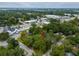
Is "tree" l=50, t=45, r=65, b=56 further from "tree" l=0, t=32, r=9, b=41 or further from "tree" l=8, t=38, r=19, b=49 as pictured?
"tree" l=0, t=32, r=9, b=41

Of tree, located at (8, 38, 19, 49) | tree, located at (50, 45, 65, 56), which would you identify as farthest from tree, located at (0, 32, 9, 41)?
tree, located at (50, 45, 65, 56)

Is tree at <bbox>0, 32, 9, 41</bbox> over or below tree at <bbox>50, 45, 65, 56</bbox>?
over

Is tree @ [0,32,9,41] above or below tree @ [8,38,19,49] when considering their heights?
above

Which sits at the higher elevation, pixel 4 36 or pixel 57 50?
pixel 4 36

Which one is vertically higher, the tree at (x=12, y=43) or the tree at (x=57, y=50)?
the tree at (x=12, y=43)

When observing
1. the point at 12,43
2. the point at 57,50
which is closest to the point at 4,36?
the point at 12,43

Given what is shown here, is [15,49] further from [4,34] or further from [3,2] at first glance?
[3,2]

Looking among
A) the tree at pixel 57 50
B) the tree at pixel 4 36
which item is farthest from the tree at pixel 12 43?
the tree at pixel 57 50

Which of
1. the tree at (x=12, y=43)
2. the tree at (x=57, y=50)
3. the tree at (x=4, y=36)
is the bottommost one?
the tree at (x=57, y=50)

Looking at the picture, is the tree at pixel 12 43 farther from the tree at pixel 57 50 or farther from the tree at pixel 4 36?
the tree at pixel 57 50

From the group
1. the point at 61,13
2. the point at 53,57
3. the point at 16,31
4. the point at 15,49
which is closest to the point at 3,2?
the point at 16,31

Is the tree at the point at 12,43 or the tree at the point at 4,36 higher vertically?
the tree at the point at 4,36

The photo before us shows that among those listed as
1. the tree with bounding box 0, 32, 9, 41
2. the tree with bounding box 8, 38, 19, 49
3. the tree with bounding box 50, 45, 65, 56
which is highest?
the tree with bounding box 0, 32, 9, 41

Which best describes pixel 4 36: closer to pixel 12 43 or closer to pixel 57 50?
pixel 12 43
